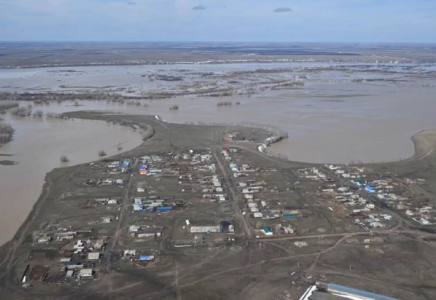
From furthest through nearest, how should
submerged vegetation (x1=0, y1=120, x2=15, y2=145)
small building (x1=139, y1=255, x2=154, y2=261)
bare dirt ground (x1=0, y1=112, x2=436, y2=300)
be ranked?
submerged vegetation (x1=0, y1=120, x2=15, y2=145), small building (x1=139, y1=255, x2=154, y2=261), bare dirt ground (x1=0, y1=112, x2=436, y2=300)

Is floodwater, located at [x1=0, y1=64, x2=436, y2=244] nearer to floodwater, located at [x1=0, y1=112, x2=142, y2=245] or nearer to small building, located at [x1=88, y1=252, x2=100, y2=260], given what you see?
floodwater, located at [x1=0, y1=112, x2=142, y2=245]

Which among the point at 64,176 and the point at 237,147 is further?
the point at 237,147

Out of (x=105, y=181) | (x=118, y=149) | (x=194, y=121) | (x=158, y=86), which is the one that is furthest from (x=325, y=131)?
(x=158, y=86)

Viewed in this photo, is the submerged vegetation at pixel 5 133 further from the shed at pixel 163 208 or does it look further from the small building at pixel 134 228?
the small building at pixel 134 228

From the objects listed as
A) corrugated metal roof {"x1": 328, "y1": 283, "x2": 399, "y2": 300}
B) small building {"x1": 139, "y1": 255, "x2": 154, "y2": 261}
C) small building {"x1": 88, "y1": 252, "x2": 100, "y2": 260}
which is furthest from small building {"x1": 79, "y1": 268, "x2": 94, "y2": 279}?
corrugated metal roof {"x1": 328, "y1": 283, "x2": 399, "y2": 300}

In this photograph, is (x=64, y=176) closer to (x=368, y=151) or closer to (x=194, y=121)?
(x=194, y=121)
